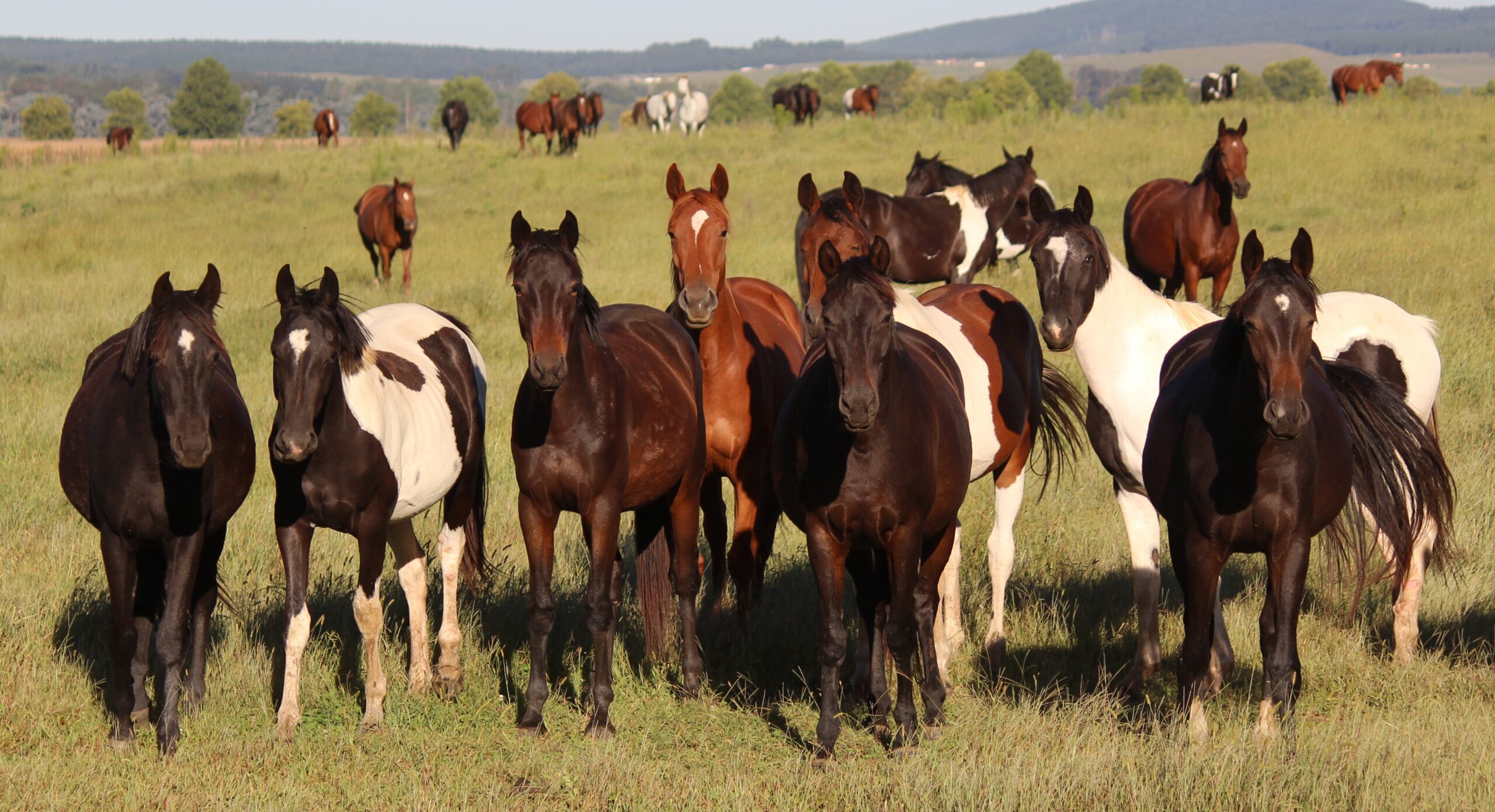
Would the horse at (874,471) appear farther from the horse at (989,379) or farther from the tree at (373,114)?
the tree at (373,114)

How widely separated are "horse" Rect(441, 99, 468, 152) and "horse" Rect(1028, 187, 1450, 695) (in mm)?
26784

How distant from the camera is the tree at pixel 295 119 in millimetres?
124500

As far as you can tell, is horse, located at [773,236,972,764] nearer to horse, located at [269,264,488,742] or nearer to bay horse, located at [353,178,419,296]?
horse, located at [269,264,488,742]

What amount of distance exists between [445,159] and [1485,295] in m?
21.9

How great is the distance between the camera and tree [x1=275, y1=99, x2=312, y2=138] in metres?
124

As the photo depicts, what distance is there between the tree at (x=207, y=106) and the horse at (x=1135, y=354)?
4718 inches

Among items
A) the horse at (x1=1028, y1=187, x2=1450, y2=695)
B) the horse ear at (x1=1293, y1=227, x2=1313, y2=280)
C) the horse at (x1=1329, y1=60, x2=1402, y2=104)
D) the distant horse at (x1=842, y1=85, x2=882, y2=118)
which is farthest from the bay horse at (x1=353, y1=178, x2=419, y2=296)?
the distant horse at (x1=842, y1=85, x2=882, y2=118)

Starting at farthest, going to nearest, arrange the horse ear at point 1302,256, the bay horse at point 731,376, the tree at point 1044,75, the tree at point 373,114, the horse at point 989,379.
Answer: the tree at point 1044,75 < the tree at point 373,114 < the horse at point 989,379 < the bay horse at point 731,376 < the horse ear at point 1302,256

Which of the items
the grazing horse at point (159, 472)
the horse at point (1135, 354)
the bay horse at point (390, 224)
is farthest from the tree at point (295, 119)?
the horse at point (1135, 354)

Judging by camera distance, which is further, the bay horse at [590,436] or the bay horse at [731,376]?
the bay horse at [731,376]

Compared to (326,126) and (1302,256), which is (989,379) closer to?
(1302,256)

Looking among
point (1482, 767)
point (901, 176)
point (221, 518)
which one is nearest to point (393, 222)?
point (901, 176)

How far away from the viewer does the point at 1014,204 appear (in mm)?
13828

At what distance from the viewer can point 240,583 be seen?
661cm
